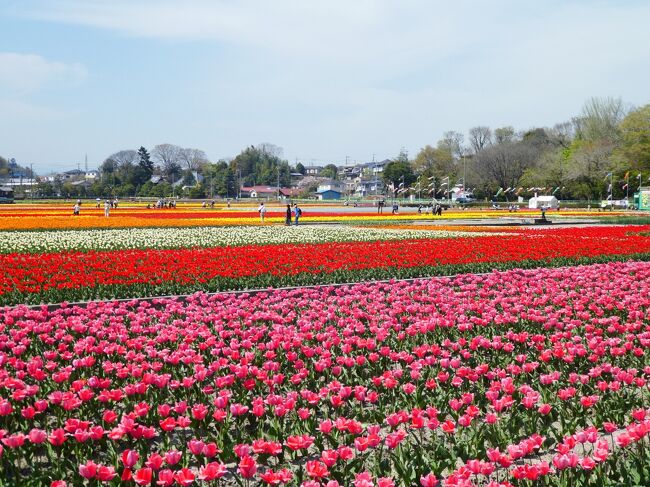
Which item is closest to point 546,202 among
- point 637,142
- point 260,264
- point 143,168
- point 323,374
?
point 637,142

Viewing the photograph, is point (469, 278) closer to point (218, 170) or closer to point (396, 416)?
point (396, 416)

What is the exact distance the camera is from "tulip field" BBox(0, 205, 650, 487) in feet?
13.4

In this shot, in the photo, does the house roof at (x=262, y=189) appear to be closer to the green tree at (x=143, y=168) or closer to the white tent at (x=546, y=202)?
the green tree at (x=143, y=168)

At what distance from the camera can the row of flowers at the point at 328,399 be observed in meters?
3.96

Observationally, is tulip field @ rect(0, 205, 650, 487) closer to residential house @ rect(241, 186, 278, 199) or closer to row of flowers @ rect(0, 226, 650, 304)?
row of flowers @ rect(0, 226, 650, 304)

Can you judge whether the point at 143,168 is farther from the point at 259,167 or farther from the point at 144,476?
the point at 144,476

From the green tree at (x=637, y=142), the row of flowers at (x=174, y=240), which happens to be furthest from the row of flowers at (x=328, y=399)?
the green tree at (x=637, y=142)

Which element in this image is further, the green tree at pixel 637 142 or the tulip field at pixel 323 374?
the green tree at pixel 637 142

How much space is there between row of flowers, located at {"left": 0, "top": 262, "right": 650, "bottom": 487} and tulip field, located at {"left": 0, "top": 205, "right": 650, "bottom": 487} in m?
0.02

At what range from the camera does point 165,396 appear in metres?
5.75

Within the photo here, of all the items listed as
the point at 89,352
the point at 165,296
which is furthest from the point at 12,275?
the point at 89,352

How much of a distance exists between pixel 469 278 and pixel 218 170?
428 feet

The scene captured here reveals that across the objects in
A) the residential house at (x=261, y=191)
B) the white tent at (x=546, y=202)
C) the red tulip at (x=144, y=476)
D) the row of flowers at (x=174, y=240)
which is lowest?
the red tulip at (x=144, y=476)

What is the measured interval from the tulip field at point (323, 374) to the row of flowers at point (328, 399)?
2 cm
